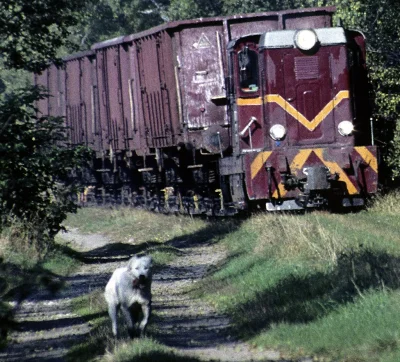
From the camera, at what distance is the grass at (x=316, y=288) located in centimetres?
858

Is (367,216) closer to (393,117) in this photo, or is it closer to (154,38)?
(393,117)

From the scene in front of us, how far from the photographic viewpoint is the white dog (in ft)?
29.9

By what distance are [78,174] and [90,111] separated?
12.9 feet

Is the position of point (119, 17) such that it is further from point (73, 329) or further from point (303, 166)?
point (73, 329)

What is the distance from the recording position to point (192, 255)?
709 inches

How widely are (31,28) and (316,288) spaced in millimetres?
10265

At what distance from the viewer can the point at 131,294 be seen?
9281 millimetres

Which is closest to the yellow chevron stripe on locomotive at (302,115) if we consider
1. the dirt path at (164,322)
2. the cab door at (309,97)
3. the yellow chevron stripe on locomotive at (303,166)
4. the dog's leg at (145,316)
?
the cab door at (309,97)

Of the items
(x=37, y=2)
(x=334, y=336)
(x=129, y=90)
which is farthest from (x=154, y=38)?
(x=334, y=336)

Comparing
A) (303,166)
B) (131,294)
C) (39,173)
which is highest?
(39,173)

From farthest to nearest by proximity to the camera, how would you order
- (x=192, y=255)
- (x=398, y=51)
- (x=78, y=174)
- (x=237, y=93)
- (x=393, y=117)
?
(x=78, y=174)
(x=398, y=51)
(x=393, y=117)
(x=237, y=93)
(x=192, y=255)

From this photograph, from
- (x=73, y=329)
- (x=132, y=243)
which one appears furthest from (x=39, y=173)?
(x=73, y=329)

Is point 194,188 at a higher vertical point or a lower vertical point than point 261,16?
lower

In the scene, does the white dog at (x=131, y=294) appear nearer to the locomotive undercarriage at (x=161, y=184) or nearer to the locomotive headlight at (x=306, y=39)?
the locomotive headlight at (x=306, y=39)
